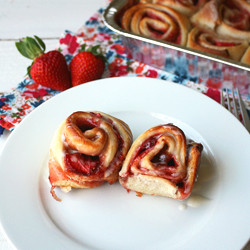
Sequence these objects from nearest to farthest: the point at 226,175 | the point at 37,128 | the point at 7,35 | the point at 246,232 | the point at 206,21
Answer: the point at 246,232, the point at 226,175, the point at 37,128, the point at 206,21, the point at 7,35

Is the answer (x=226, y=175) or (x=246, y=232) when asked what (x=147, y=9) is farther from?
(x=246, y=232)

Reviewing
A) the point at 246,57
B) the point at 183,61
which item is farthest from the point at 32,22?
the point at 246,57

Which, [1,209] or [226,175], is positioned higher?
[226,175]

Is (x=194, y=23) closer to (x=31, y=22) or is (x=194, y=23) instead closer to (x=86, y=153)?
(x=31, y=22)

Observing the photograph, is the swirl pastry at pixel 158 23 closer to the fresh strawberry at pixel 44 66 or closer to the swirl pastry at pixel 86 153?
the fresh strawberry at pixel 44 66

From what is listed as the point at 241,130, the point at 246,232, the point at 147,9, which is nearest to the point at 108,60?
the point at 147,9

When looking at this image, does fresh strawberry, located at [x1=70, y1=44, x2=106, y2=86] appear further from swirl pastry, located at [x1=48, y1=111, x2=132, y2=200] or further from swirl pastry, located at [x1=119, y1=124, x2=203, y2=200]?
swirl pastry, located at [x1=119, y1=124, x2=203, y2=200]

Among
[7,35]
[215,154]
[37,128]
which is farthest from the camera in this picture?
[7,35]

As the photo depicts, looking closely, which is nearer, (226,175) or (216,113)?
(226,175)
